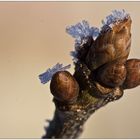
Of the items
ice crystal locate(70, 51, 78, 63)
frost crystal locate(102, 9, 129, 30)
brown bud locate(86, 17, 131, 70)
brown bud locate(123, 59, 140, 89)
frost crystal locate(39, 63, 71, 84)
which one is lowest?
brown bud locate(123, 59, 140, 89)

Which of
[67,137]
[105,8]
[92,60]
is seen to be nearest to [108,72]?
[92,60]

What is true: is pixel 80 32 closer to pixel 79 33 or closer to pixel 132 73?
pixel 79 33

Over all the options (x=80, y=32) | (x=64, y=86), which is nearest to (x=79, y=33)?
(x=80, y=32)

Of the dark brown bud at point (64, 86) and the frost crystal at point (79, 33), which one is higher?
the frost crystal at point (79, 33)

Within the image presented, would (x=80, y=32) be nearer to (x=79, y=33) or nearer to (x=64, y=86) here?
(x=79, y=33)

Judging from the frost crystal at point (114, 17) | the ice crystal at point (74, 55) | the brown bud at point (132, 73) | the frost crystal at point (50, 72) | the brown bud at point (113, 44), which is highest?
the frost crystal at point (114, 17)
